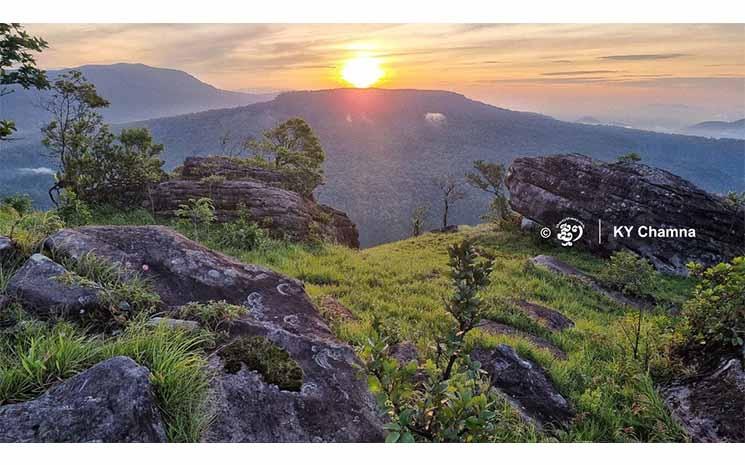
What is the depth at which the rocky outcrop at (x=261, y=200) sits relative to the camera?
9.09 m

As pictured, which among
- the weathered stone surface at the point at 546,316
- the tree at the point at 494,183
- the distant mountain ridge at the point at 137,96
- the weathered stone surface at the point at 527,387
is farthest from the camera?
the tree at the point at 494,183

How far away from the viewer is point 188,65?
5.93 meters

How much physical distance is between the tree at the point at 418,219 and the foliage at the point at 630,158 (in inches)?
119

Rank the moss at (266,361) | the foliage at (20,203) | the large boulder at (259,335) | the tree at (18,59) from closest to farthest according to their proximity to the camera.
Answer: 1. the large boulder at (259,335)
2. the moss at (266,361)
3. the tree at (18,59)
4. the foliage at (20,203)

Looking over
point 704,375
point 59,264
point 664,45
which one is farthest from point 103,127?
point 704,375

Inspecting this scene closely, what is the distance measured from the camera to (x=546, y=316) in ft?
21.7

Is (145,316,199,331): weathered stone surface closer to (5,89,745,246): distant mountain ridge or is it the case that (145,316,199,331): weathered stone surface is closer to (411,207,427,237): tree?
(5,89,745,246): distant mountain ridge

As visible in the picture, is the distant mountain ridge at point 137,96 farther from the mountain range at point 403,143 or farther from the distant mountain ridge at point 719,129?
the distant mountain ridge at point 719,129

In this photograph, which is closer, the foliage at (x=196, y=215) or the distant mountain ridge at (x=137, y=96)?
the distant mountain ridge at (x=137, y=96)

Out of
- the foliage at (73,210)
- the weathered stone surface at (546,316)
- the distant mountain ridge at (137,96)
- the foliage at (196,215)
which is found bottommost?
the weathered stone surface at (546,316)

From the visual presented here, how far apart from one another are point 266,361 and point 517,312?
374 cm

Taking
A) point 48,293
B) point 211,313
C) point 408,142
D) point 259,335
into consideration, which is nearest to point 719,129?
point 408,142

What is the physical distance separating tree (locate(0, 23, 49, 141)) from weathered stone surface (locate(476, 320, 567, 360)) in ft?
19.2

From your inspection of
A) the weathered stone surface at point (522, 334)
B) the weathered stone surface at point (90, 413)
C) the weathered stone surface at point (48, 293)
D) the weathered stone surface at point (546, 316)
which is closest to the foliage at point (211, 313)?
the weathered stone surface at point (48, 293)
